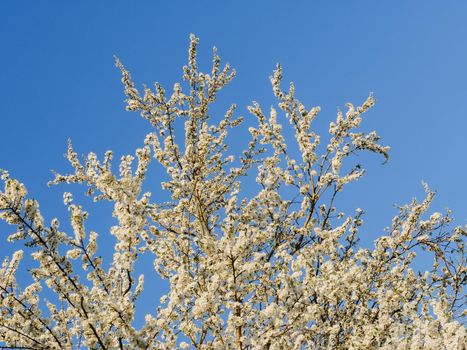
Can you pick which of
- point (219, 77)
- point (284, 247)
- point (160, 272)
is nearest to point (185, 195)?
point (160, 272)

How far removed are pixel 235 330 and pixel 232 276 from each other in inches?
31.0

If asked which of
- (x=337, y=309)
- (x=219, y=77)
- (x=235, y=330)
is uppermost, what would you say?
(x=219, y=77)

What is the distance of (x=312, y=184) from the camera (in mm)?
8820

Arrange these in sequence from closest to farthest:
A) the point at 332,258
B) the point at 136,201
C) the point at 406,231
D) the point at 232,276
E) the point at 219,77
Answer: the point at 136,201
the point at 232,276
the point at 332,258
the point at 406,231
the point at 219,77

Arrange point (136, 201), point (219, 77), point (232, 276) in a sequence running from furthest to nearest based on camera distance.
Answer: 1. point (219, 77)
2. point (232, 276)
3. point (136, 201)

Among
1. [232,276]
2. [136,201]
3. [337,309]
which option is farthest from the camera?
[337,309]

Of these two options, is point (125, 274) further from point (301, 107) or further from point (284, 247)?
point (301, 107)

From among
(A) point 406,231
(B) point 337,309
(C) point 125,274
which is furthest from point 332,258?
(C) point 125,274

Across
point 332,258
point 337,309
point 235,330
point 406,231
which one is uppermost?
point 406,231

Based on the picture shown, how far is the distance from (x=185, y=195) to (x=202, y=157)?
Result: 0.74m

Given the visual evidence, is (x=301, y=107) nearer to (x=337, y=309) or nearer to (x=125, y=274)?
(x=337, y=309)

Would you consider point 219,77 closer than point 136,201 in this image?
No

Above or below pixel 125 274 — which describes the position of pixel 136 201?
above

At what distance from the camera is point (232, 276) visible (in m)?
6.39
